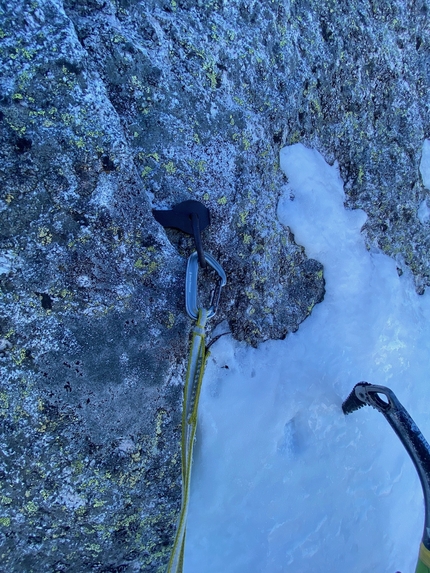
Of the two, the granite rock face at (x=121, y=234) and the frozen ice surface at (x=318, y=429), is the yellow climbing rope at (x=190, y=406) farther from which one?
the frozen ice surface at (x=318, y=429)

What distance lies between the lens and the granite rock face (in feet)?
4.60

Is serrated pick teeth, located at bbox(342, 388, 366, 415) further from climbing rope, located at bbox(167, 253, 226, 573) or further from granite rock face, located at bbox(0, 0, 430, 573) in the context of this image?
climbing rope, located at bbox(167, 253, 226, 573)

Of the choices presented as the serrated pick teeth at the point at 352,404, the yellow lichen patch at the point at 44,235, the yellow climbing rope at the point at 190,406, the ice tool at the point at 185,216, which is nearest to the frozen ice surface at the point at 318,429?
the serrated pick teeth at the point at 352,404

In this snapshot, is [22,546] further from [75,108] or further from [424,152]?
[424,152]

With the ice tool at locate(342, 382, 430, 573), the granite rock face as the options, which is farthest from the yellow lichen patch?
the ice tool at locate(342, 382, 430, 573)

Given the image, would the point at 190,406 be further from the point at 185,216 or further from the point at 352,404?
the point at 352,404

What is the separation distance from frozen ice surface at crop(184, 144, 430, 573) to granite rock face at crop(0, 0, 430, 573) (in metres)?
0.14

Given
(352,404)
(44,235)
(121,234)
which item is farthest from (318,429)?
(44,235)

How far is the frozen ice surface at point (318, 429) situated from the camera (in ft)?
5.96

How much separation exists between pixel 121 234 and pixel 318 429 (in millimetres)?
1224

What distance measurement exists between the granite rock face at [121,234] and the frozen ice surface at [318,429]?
0.14 metres

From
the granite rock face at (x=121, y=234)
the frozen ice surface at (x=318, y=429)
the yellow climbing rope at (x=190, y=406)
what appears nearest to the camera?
the granite rock face at (x=121, y=234)

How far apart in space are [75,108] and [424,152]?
2039 millimetres

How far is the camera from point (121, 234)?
5.01ft
